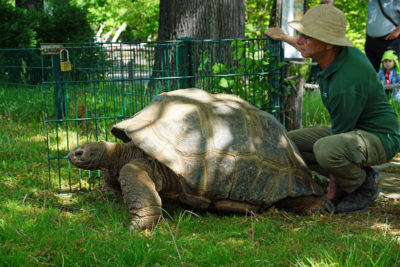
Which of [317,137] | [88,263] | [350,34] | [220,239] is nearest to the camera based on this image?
[88,263]

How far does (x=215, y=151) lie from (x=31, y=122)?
472cm

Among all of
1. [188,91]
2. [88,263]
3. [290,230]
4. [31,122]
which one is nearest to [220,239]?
[290,230]

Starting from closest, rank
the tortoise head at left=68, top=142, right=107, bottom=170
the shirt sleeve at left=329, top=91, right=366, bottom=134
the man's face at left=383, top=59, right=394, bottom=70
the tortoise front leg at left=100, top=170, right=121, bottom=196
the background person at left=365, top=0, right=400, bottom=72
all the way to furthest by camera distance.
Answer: the shirt sleeve at left=329, top=91, right=366, bottom=134 → the tortoise head at left=68, top=142, right=107, bottom=170 → the tortoise front leg at left=100, top=170, right=121, bottom=196 → the background person at left=365, top=0, right=400, bottom=72 → the man's face at left=383, top=59, right=394, bottom=70

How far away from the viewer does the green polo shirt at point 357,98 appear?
3.75 m

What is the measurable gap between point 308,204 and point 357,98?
3.28ft

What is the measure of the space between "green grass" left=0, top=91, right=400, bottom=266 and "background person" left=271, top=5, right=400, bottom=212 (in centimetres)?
30

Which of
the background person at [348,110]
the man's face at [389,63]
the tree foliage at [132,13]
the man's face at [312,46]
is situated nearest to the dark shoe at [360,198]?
the background person at [348,110]

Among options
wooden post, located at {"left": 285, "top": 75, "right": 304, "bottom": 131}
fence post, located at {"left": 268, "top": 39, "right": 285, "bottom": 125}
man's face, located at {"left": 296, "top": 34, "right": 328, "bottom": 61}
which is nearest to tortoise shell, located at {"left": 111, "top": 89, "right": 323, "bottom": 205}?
man's face, located at {"left": 296, "top": 34, "right": 328, "bottom": 61}

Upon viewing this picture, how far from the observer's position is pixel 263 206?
3.90m

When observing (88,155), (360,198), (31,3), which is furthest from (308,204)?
(31,3)

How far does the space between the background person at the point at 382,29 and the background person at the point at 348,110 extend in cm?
405

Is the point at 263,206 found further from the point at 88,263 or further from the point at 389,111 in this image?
the point at 88,263

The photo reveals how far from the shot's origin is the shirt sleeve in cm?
375

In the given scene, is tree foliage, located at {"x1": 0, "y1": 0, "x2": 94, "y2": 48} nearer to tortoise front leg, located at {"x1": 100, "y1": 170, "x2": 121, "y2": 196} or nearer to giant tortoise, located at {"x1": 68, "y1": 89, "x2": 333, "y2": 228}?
tortoise front leg, located at {"x1": 100, "y1": 170, "x2": 121, "y2": 196}
